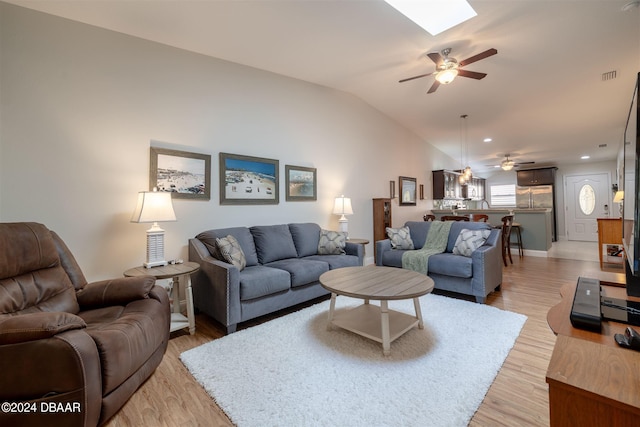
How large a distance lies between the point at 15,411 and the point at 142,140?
2337 millimetres

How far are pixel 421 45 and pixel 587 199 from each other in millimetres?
8911

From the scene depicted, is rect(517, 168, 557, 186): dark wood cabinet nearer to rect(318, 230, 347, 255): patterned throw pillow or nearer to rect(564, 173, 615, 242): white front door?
rect(564, 173, 615, 242): white front door

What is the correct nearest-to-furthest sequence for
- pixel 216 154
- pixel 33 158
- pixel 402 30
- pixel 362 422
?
pixel 362 422
pixel 33 158
pixel 402 30
pixel 216 154

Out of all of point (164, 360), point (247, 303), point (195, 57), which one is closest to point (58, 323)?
point (164, 360)

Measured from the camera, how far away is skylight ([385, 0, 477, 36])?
2.70 meters

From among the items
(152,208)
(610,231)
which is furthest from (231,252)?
(610,231)

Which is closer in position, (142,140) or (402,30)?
(142,140)

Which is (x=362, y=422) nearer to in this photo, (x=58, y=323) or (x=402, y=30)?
(x=58, y=323)

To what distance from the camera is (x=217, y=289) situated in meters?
2.54

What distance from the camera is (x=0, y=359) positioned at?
47.1 inches

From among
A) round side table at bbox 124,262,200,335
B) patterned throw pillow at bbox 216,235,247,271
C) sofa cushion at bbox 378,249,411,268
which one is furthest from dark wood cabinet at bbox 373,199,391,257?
round side table at bbox 124,262,200,335

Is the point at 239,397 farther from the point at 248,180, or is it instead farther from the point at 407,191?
the point at 407,191

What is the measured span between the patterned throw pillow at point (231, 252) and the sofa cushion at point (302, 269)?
1.33ft

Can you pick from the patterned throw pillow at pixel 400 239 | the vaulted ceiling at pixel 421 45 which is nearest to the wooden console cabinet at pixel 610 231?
the vaulted ceiling at pixel 421 45
